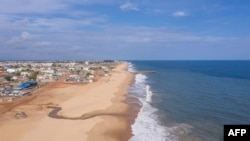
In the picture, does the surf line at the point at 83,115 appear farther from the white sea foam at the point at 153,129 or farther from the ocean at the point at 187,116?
the ocean at the point at 187,116

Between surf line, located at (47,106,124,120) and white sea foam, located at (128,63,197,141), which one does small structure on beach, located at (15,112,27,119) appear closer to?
surf line, located at (47,106,124,120)

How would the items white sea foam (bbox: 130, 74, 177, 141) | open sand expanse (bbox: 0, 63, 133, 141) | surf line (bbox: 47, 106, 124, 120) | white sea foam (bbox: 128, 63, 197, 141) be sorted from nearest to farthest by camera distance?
1. white sea foam (bbox: 130, 74, 177, 141)
2. white sea foam (bbox: 128, 63, 197, 141)
3. open sand expanse (bbox: 0, 63, 133, 141)
4. surf line (bbox: 47, 106, 124, 120)

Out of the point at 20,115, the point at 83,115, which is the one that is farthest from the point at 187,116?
the point at 20,115

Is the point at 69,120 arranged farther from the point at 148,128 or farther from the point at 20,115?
the point at 148,128

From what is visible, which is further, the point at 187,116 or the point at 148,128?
the point at 187,116

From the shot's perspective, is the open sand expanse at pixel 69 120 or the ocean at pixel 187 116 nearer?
the open sand expanse at pixel 69 120

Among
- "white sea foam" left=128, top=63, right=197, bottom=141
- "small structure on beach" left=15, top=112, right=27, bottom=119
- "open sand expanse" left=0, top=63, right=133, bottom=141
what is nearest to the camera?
"white sea foam" left=128, top=63, right=197, bottom=141

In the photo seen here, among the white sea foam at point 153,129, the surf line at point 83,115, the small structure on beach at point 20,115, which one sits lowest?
the white sea foam at point 153,129

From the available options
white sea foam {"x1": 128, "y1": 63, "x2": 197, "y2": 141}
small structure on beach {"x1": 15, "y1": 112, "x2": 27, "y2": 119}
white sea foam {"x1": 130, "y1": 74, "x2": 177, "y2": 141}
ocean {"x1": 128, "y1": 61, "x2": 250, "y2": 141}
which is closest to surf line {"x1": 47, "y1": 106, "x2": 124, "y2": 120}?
small structure on beach {"x1": 15, "y1": 112, "x2": 27, "y2": 119}

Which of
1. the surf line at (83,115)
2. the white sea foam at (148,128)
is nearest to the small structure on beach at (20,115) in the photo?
the surf line at (83,115)

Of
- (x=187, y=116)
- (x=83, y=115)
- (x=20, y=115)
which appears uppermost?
(x=20, y=115)
